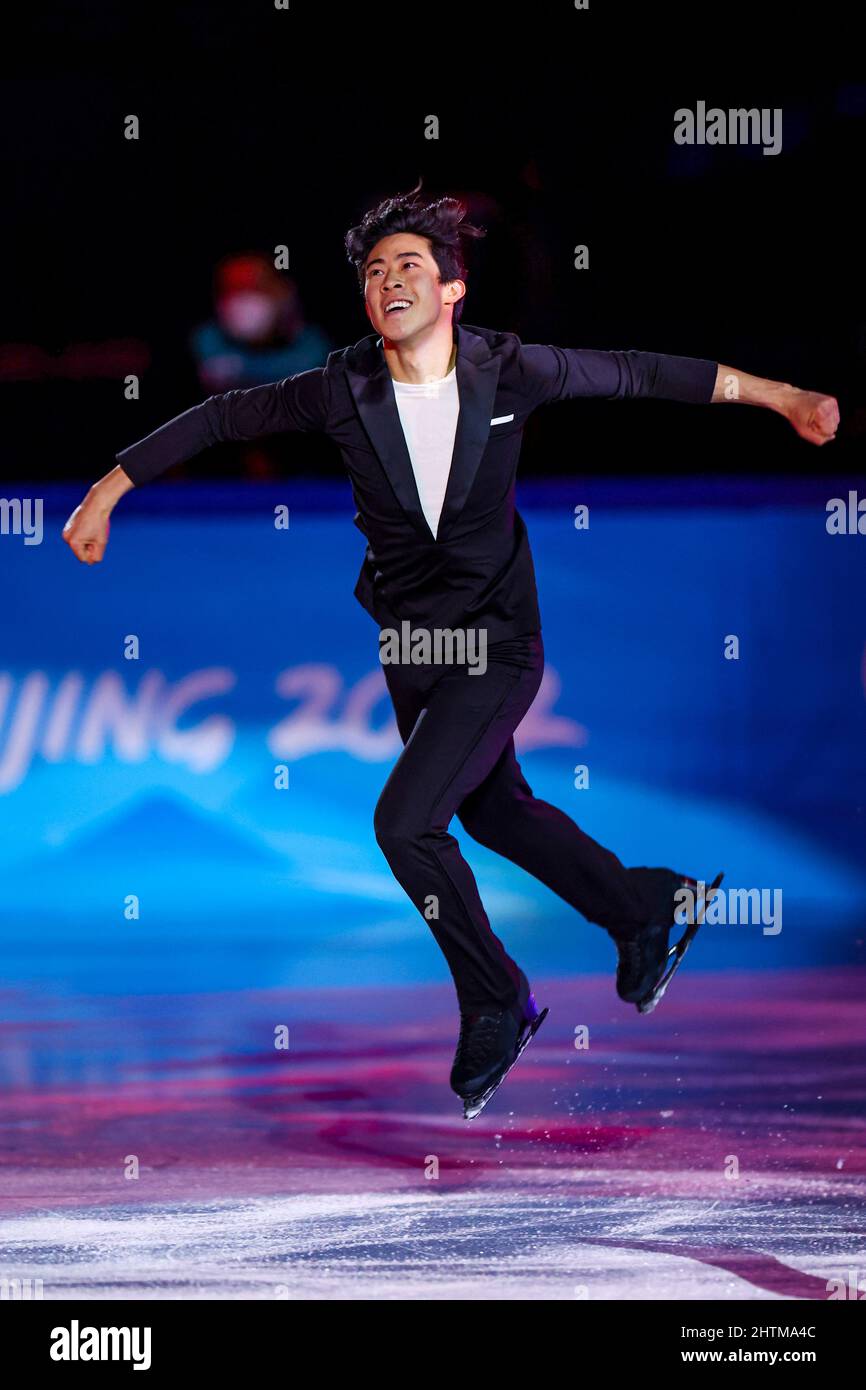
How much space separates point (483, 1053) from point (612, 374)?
5.22 feet

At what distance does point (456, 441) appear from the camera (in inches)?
161

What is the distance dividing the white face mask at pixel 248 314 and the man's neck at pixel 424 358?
2629 mm

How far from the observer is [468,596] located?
4176 millimetres

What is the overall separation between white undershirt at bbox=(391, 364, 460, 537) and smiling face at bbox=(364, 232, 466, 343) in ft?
0.45

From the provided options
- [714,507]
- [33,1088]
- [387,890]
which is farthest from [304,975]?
[714,507]

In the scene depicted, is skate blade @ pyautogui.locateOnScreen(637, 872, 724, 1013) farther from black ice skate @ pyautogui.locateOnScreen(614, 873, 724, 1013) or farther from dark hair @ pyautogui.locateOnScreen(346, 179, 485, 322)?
dark hair @ pyautogui.locateOnScreen(346, 179, 485, 322)

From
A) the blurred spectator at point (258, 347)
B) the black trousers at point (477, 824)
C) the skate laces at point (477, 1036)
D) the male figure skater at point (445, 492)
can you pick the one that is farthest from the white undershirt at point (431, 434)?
the blurred spectator at point (258, 347)

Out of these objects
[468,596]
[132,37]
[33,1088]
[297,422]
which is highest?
[132,37]

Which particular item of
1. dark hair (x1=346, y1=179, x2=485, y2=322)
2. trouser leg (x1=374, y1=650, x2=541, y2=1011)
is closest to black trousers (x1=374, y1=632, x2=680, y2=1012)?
trouser leg (x1=374, y1=650, x2=541, y2=1011)

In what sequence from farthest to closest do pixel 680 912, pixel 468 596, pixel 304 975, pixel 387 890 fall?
pixel 387 890, pixel 304 975, pixel 680 912, pixel 468 596

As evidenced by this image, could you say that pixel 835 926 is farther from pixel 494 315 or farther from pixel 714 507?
pixel 494 315

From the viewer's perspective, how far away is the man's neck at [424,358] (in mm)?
4145

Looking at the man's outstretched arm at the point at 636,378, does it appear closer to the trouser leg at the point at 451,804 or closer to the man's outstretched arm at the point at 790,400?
the man's outstretched arm at the point at 790,400
